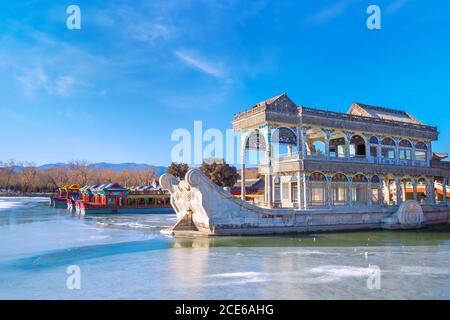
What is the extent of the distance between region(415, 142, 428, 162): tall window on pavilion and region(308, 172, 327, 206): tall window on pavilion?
8.82 metres

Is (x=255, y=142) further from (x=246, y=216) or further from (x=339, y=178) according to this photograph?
(x=246, y=216)

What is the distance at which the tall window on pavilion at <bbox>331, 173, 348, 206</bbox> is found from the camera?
23.6m

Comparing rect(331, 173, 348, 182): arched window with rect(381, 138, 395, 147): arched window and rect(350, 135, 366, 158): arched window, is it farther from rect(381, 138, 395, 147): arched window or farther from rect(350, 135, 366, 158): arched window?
rect(381, 138, 395, 147): arched window

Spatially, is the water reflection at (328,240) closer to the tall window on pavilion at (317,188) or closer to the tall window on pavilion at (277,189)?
the tall window on pavilion at (317,188)

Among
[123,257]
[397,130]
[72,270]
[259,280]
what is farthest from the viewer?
[397,130]

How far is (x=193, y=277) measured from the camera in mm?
10500

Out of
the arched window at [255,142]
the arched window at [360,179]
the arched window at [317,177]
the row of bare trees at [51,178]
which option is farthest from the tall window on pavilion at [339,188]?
the row of bare trees at [51,178]

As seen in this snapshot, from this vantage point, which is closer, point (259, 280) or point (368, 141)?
point (259, 280)

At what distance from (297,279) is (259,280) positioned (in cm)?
109

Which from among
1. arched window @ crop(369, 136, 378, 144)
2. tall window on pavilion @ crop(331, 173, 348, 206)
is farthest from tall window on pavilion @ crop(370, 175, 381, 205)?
arched window @ crop(369, 136, 378, 144)

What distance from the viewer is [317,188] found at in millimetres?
25328
